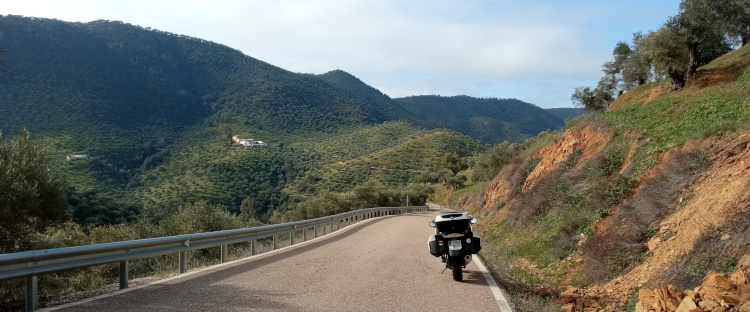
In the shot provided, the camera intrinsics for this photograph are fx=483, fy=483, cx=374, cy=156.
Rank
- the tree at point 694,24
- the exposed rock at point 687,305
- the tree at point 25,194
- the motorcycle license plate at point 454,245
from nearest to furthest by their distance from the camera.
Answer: the exposed rock at point 687,305
the motorcycle license plate at point 454,245
the tree at point 25,194
the tree at point 694,24

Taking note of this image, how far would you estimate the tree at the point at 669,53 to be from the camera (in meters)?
22.8

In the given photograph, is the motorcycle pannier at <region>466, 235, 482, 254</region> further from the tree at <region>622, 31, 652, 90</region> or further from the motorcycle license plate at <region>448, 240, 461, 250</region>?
the tree at <region>622, 31, 652, 90</region>

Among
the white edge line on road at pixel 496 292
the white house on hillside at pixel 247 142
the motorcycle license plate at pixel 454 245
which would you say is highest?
the white house on hillside at pixel 247 142

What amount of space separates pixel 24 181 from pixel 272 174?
78182 mm

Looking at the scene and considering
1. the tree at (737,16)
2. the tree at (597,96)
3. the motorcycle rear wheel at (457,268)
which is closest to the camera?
the motorcycle rear wheel at (457,268)

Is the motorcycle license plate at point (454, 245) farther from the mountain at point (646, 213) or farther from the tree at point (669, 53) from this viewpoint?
the tree at point (669, 53)

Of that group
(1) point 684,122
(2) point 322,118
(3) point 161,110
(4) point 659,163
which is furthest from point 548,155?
(2) point 322,118

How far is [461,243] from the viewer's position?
896 centimetres

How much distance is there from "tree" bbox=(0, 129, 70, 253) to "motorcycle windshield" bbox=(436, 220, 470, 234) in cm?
990

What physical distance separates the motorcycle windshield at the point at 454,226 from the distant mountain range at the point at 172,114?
48.1 meters

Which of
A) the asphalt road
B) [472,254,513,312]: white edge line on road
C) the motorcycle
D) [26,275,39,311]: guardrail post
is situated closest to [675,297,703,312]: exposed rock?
[472,254,513,312]: white edge line on road

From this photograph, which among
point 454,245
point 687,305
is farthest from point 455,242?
point 687,305

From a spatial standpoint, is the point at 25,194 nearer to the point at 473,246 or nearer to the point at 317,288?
the point at 317,288

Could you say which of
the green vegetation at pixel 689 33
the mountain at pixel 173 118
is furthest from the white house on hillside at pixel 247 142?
the green vegetation at pixel 689 33
